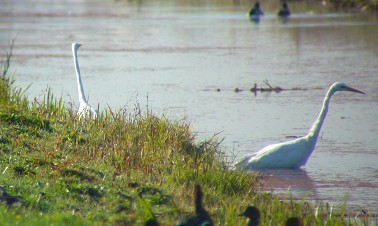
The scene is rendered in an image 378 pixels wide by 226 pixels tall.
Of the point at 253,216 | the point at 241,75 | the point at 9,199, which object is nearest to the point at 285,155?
the point at 253,216

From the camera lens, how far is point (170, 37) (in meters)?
30.2

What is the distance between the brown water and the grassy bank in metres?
1.23

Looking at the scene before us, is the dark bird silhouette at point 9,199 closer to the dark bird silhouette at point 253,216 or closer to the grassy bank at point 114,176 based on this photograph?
the grassy bank at point 114,176

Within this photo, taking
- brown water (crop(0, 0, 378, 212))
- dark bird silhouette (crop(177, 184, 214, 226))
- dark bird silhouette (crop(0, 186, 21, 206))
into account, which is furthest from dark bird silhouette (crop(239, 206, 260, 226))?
brown water (crop(0, 0, 378, 212))

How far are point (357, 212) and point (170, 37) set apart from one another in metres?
22.3

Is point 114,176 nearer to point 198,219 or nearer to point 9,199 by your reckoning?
point 9,199

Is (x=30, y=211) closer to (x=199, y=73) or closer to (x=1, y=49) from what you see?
(x=199, y=73)

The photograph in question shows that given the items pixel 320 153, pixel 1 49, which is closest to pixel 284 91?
pixel 320 153

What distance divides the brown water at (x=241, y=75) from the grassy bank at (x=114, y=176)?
1230 millimetres

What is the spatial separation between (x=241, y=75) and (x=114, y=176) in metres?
12.5

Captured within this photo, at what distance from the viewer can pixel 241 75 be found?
1983 centimetres

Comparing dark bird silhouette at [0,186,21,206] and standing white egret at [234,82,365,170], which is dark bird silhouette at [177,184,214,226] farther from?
standing white egret at [234,82,365,170]

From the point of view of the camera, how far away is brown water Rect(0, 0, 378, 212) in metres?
11.3

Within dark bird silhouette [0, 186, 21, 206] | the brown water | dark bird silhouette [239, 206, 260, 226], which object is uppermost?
the brown water
